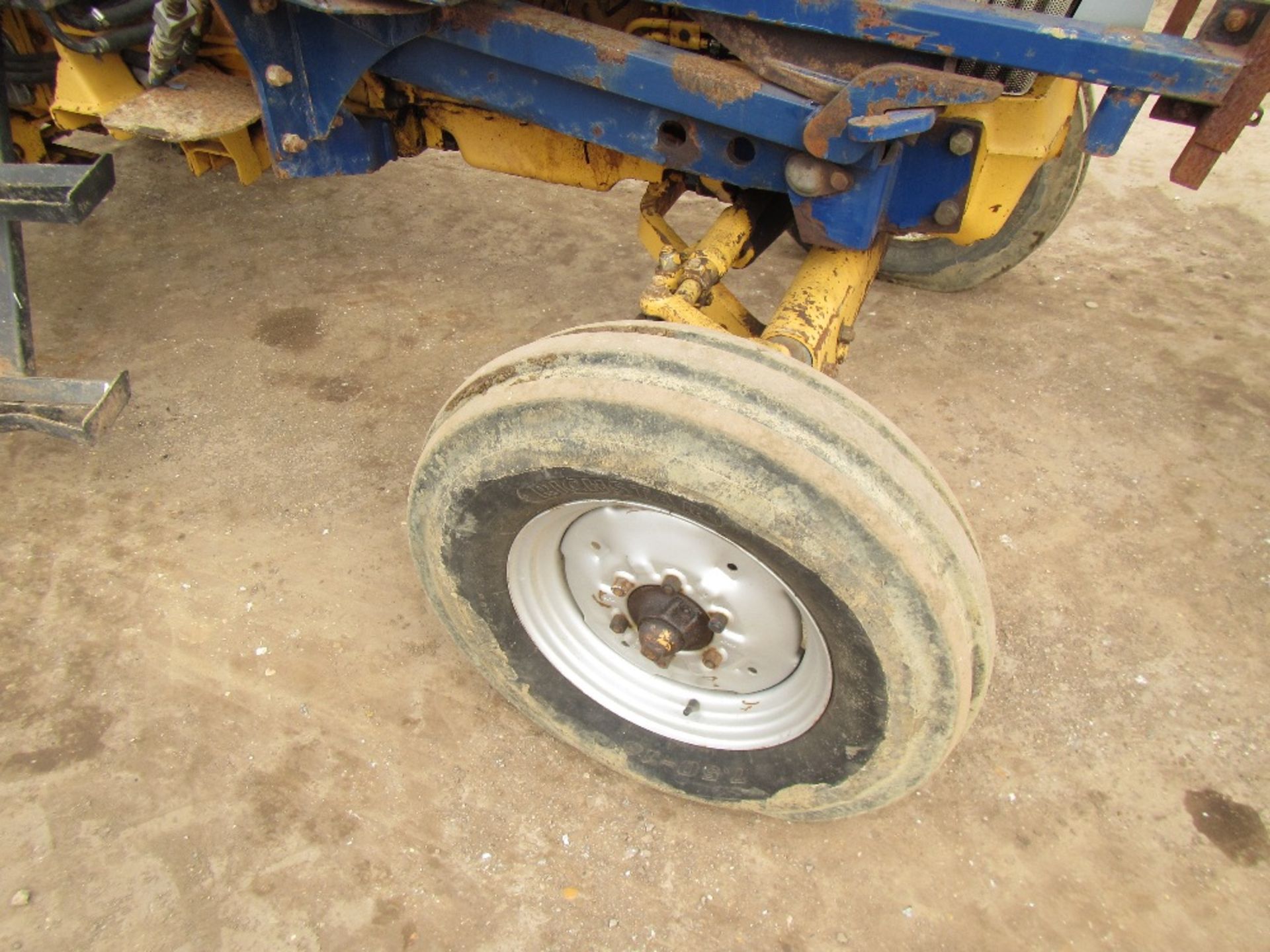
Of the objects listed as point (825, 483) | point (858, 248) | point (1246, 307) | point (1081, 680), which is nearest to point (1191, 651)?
point (1081, 680)

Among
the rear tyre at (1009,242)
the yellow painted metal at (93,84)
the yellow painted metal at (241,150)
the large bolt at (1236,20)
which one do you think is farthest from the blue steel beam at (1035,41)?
the yellow painted metal at (93,84)

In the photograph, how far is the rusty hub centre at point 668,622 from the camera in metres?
1.92

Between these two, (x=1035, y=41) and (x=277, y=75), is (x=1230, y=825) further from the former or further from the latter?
(x=277, y=75)

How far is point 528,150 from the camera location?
2.72 meters

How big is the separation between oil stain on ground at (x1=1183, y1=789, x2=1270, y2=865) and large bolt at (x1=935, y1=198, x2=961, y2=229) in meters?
1.60

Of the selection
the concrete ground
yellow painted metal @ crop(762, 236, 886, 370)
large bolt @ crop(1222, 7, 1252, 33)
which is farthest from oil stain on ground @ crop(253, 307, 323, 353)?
large bolt @ crop(1222, 7, 1252, 33)

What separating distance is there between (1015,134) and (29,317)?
109 inches

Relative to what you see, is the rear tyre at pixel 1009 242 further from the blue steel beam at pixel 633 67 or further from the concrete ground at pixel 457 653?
the blue steel beam at pixel 633 67

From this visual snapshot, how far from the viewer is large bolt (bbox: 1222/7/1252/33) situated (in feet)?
5.24

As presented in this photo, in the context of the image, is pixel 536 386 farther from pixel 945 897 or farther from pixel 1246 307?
pixel 1246 307

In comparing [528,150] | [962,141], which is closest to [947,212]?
[962,141]

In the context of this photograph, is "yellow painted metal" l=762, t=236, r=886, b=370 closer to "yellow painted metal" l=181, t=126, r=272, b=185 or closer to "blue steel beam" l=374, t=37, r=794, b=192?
"blue steel beam" l=374, t=37, r=794, b=192

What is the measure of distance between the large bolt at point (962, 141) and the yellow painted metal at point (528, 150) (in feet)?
2.91

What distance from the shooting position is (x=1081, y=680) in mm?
2506
